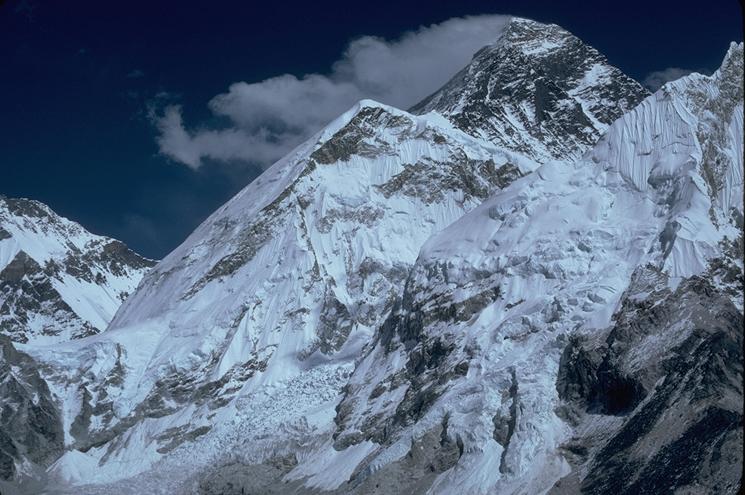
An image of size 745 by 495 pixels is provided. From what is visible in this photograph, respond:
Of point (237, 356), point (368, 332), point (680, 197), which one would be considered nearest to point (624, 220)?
point (680, 197)

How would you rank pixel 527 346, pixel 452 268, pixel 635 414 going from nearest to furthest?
1. pixel 635 414
2. pixel 527 346
3. pixel 452 268

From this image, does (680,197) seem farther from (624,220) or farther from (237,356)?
(237,356)

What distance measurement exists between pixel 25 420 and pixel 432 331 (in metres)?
50.5

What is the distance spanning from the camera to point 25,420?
13800cm

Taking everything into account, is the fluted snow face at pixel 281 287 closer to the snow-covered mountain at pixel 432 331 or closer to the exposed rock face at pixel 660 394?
the snow-covered mountain at pixel 432 331

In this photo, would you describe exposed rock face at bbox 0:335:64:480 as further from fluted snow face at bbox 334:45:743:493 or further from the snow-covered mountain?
fluted snow face at bbox 334:45:743:493

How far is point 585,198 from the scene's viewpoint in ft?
397

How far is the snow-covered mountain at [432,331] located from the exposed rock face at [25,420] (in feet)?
1.26

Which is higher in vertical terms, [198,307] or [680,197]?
[198,307]

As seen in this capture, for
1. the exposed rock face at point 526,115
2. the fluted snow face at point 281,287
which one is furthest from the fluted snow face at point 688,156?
the exposed rock face at point 526,115

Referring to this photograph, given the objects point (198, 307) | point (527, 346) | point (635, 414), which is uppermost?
point (198, 307)

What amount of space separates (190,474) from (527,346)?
3747cm

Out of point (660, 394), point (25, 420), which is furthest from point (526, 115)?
point (660, 394)

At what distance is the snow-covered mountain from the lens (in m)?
95.1
